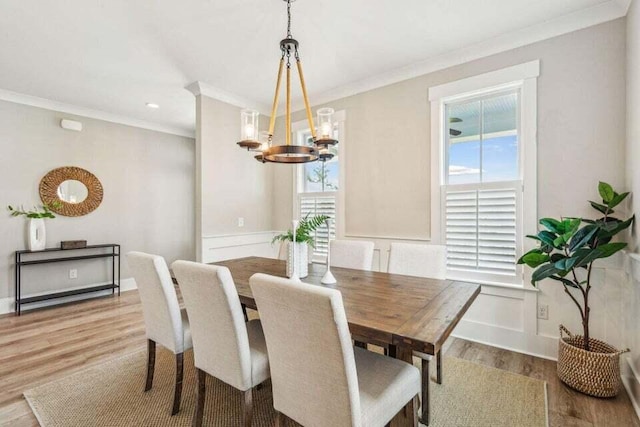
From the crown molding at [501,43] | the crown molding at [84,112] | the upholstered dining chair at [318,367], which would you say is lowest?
the upholstered dining chair at [318,367]

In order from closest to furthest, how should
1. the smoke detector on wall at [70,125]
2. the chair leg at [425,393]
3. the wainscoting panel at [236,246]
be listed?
the chair leg at [425,393]
the wainscoting panel at [236,246]
the smoke detector on wall at [70,125]

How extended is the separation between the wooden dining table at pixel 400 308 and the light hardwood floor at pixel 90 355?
95 centimetres

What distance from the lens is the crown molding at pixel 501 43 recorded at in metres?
2.20

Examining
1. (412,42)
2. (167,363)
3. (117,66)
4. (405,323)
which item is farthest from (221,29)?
(167,363)

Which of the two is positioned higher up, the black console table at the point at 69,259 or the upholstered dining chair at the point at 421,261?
the upholstered dining chair at the point at 421,261

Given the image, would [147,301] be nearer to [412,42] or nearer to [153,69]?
[153,69]

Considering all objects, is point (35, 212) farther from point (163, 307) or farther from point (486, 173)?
point (486, 173)

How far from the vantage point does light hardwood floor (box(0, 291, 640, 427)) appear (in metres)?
1.83

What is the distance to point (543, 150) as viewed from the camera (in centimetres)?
246

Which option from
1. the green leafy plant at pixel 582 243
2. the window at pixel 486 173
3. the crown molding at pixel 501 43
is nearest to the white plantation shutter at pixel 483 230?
the window at pixel 486 173

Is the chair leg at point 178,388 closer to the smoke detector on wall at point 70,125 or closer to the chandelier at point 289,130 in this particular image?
the chandelier at point 289,130

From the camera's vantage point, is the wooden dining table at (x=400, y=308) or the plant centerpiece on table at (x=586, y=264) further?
the plant centerpiece on table at (x=586, y=264)

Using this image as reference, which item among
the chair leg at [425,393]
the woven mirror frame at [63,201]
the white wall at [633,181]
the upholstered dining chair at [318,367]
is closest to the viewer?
the upholstered dining chair at [318,367]

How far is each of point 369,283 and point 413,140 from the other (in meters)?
1.78
